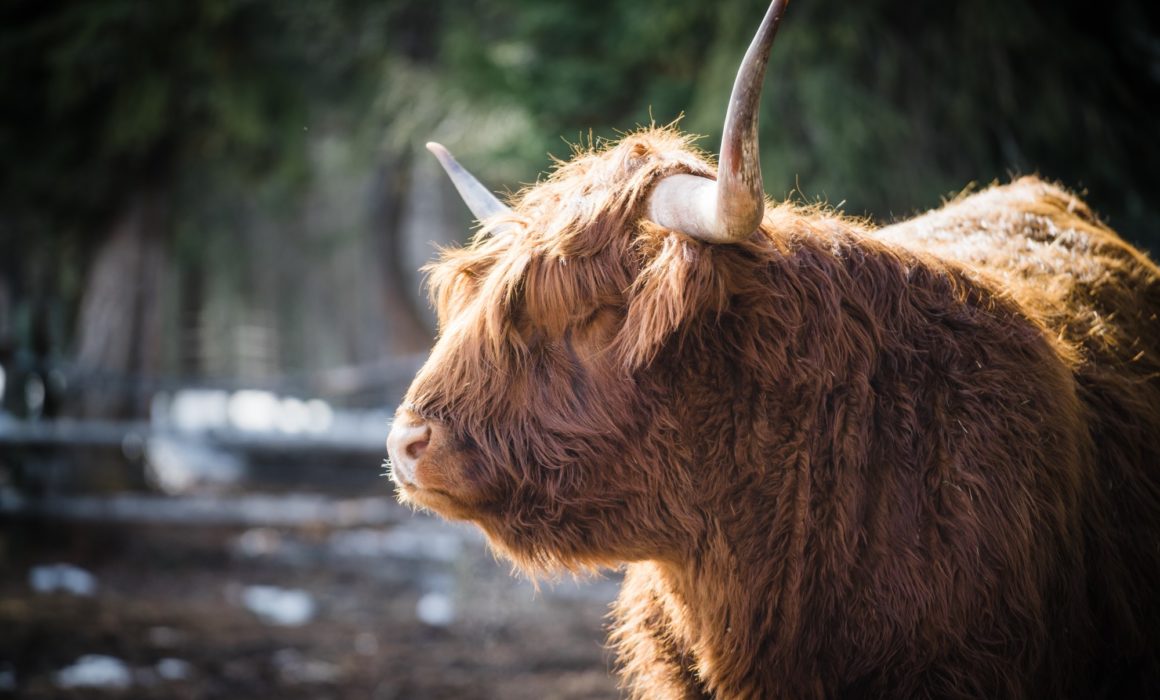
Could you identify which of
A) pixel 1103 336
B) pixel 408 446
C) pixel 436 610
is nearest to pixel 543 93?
pixel 436 610

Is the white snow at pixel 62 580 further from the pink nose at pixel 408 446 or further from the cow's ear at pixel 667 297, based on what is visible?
the cow's ear at pixel 667 297

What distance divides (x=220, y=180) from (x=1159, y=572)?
1470cm

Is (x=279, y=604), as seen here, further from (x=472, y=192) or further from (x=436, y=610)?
(x=472, y=192)

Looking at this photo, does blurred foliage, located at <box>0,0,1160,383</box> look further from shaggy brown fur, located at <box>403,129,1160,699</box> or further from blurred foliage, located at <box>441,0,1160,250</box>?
shaggy brown fur, located at <box>403,129,1160,699</box>

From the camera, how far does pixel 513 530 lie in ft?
7.74

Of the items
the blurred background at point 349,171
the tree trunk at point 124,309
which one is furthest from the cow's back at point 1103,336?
the tree trunk at point 124,309

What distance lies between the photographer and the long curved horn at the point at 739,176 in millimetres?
1912

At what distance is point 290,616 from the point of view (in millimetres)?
7906

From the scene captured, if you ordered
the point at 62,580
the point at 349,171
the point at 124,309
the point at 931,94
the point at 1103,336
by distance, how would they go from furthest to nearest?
the point at 349,171 → the point at 124,309 → the point at 62,580 → the point at 931,94 → the point at 1103,336

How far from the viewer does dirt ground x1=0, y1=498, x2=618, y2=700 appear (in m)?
5.95

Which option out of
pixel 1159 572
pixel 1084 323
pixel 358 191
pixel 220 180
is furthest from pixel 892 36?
pixel 358 191

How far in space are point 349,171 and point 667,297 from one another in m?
14.4

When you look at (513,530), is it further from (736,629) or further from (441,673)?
(441,673)

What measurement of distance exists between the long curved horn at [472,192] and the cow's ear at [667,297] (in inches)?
25.7
